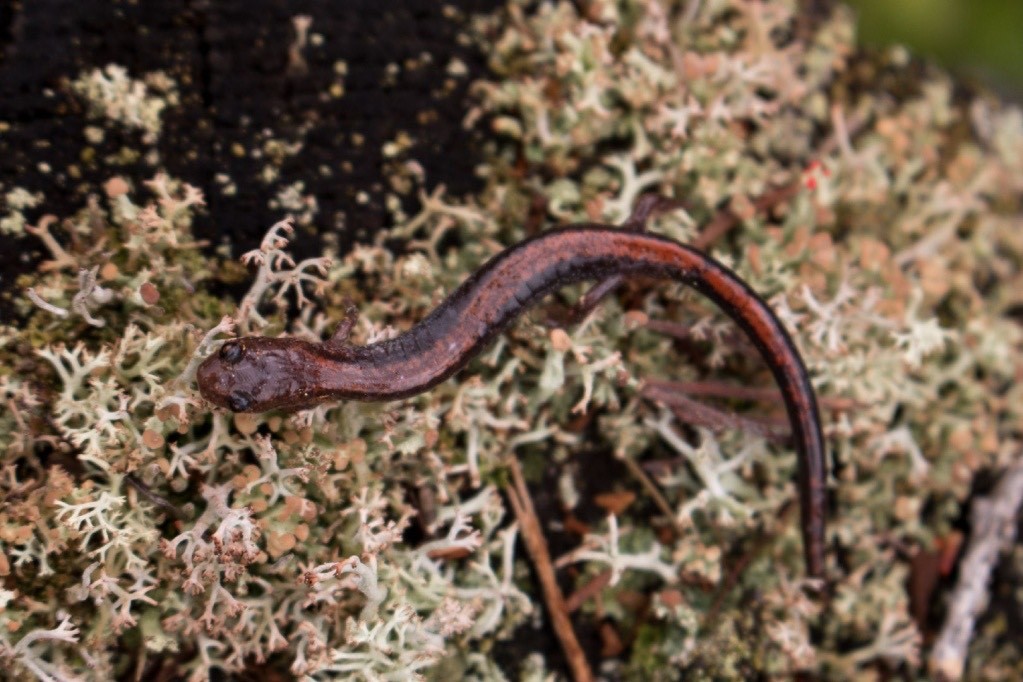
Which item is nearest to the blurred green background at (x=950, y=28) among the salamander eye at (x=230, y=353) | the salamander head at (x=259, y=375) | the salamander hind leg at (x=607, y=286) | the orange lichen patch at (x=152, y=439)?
the salamander hind leg at (x=607, y=286)

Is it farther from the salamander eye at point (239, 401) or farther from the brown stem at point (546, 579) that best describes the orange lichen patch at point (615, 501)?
the salamander eye at point (239, 401)

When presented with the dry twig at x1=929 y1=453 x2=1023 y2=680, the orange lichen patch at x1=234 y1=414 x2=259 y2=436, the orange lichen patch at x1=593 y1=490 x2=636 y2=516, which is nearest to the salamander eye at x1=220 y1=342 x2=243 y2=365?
the orange lichen patch at x1=234 y1=414 x2=259 y2=436

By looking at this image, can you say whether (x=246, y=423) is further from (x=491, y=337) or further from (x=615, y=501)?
(x=615, y=501)

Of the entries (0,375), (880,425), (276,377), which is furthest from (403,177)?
(880,425)

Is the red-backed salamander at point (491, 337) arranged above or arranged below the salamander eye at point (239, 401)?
above

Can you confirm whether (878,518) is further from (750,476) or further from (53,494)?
(53,494)

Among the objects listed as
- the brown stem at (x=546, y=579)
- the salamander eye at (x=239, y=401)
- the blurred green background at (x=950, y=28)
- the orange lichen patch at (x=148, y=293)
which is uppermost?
the blurred green background at (x=950, y=28)

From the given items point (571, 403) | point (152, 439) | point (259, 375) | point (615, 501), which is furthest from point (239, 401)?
point (615, 501)
